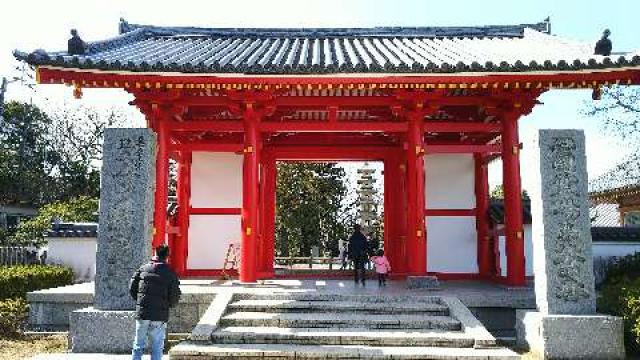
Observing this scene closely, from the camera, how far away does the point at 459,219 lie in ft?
46.7

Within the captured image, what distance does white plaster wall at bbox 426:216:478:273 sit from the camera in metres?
14.2

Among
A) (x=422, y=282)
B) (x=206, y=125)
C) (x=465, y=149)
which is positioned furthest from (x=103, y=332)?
(x=465, y=149)

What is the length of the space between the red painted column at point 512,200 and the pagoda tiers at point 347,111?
27 mm

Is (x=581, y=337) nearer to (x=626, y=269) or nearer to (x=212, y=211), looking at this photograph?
(x=626, y=269)

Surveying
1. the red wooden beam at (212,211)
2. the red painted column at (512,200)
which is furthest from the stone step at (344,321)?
the red wooden beam at (212,211)

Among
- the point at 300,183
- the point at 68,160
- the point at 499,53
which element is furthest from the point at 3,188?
the point at 499,53

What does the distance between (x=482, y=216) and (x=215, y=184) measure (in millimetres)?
6993

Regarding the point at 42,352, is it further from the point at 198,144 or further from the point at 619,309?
the point at 619,309

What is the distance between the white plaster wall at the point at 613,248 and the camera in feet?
51.2

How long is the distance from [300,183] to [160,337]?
2174cm

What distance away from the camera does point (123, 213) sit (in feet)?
29.0

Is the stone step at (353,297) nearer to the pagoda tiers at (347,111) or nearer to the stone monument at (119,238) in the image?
the pagoda tiers at (347,111)

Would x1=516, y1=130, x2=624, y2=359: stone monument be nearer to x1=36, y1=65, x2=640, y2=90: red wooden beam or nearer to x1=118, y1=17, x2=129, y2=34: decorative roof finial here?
x1=36, y1=65, x2=640, y2=90: red wooden beam

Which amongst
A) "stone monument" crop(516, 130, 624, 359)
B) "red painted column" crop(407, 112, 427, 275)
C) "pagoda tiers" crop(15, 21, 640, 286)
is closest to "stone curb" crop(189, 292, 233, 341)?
"pagoda tiers" crop(15, 21, 640, 286)
